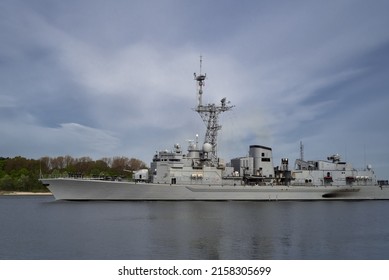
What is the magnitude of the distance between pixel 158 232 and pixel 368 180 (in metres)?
39.6

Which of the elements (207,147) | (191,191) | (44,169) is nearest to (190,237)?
(191,191)

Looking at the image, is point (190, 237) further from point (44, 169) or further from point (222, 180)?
point (44, 169)

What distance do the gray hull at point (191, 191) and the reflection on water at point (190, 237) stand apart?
11.8m

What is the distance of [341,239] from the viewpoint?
66.8 feet

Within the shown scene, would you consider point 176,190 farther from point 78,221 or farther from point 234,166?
point 78,221

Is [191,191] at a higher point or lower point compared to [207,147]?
lower

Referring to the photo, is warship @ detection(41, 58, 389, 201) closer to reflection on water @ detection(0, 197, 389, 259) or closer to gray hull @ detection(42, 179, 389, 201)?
gray hull @ detection(42, 179, 389, 201)

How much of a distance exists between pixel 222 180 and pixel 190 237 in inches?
1041

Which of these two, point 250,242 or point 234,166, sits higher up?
point 234,166

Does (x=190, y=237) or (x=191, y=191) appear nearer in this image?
(x=190, y=237)

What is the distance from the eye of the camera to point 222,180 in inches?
1832

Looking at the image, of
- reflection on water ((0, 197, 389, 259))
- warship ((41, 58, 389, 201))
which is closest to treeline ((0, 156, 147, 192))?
warship ((41, 58, 389, 201))
